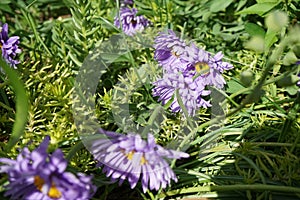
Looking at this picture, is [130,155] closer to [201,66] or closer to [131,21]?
[201,66]

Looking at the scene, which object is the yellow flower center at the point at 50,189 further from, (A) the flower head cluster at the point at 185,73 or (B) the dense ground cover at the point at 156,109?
(A) the flower head cluster at the point at 185,73

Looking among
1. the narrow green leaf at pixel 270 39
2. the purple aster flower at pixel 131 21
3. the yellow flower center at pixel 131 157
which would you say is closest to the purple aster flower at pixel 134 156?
the yellow flower center at pixel 131 157

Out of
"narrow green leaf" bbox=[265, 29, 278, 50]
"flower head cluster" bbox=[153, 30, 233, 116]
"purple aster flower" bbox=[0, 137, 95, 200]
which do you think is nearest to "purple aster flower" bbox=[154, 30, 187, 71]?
"flower head cluster" bbox=[153, 30, 233, 116]

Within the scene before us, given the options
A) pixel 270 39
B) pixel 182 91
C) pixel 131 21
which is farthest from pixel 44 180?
pixel 131 21

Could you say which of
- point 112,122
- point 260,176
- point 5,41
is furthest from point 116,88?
point 260,176

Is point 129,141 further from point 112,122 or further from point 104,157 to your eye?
point 112,122

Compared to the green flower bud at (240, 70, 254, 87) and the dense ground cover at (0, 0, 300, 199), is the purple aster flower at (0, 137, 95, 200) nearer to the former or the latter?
the dense ground cover at (0, 0, 300, 199)

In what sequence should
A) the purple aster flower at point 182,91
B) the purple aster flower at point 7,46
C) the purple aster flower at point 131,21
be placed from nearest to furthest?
1. the purple aster flower at point 182,91
2. the purple aster flower at point 7,46
3. the purple aster flower at point 131,21
